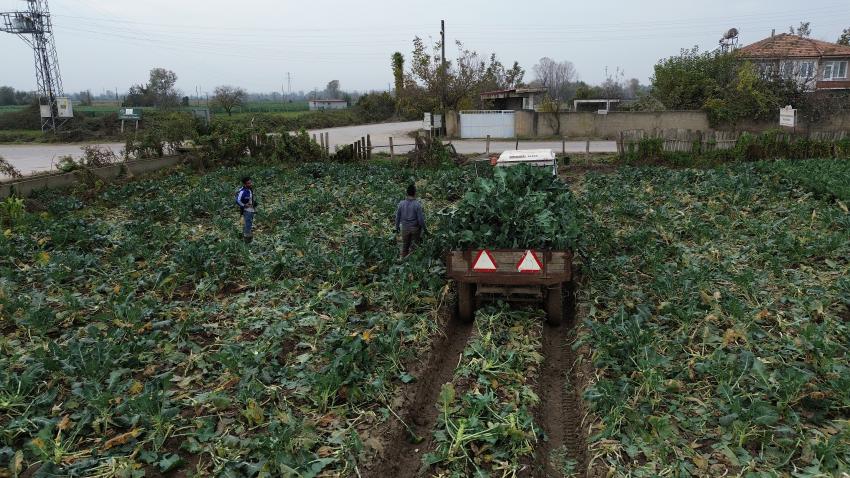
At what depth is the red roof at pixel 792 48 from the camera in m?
37.3

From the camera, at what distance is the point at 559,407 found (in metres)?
5.79

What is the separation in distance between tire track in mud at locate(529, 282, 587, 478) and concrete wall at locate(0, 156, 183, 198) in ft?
48.1

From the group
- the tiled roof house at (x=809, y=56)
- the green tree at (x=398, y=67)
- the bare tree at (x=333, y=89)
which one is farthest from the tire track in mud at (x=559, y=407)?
the bare tree at (x=333, y=89)

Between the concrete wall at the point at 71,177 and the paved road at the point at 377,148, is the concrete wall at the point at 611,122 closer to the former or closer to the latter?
the paved road at the point at 377,148

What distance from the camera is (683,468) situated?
4.25 meters

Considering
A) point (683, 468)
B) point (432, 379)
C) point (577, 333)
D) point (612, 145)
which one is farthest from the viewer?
point (612, 145)

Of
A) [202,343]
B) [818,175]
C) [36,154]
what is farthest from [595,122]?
[36,154]

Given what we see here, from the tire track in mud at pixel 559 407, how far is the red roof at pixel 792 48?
119 feet

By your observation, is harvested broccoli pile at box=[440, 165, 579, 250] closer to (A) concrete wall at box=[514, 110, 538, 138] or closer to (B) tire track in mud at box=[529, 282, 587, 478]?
(B) tire track in mud at box=[529, 282, 587, 478]

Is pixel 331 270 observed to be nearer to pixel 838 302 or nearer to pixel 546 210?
pixel 546 210

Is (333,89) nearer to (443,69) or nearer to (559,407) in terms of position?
(443,69)

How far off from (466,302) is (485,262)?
860 mm

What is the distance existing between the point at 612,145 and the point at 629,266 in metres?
21.5

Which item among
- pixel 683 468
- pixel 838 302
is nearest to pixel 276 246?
pixel 683 468
